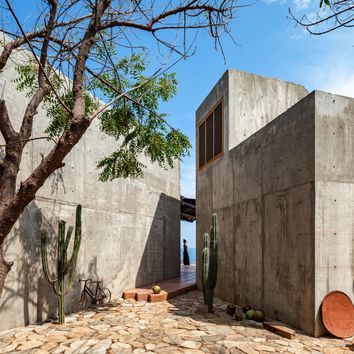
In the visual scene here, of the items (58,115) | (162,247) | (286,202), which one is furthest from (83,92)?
(162,247)

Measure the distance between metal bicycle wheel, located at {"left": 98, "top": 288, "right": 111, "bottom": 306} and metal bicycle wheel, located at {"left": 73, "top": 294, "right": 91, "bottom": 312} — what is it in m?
0.35

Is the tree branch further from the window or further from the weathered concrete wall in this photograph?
the window

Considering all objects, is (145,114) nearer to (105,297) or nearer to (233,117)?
(233,117)

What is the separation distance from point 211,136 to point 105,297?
4.99m

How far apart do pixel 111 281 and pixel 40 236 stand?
258cm

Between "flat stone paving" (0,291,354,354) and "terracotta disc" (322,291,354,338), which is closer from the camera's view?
"flat stone paving" (0,291,354,354)

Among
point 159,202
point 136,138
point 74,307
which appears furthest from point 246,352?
point 159,202

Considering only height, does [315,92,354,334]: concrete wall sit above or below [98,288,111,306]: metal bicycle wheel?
above

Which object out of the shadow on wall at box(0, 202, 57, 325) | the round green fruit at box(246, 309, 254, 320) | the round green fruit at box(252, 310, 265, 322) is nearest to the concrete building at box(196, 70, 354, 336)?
the round green fruit at box(252, 310, 265, 322)

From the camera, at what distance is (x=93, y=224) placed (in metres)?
7.17

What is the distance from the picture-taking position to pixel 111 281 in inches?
305

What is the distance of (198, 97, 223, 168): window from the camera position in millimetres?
8461

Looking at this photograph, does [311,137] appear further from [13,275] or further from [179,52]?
[13,275]

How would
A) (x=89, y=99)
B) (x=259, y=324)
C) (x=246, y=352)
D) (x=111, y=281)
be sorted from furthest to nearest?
(x=111, y=281) → (x=89, y=99) → (x=259, y=324) → (x=246, y=352)
